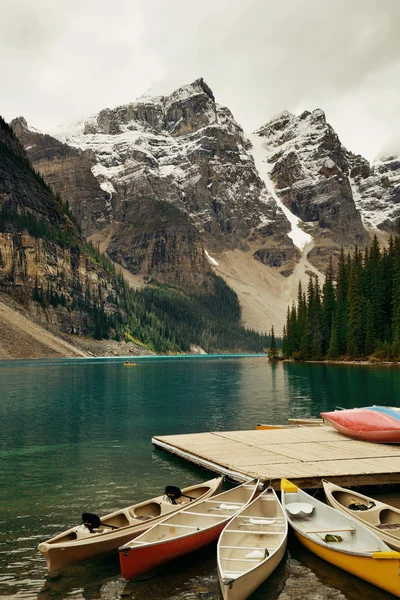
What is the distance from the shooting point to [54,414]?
43906 mm

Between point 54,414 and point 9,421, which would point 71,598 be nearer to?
point 9,421

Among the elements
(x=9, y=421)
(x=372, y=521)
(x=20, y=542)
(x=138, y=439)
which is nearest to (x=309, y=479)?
(x=372, y=521)

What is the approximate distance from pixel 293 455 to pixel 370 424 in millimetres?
5684

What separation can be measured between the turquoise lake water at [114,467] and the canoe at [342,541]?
0.42 metres

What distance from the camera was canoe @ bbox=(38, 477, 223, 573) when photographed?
42.6 feet

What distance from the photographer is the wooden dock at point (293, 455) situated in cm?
1939

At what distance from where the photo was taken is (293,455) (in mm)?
23047

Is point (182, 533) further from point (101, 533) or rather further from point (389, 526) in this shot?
point (389, 526)

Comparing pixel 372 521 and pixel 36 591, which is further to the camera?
pixel 372 521

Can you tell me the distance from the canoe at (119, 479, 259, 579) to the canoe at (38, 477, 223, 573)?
19.7 inches

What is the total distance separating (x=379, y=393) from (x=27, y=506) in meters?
43.2

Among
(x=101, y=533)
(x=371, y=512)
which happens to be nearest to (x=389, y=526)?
(x=371, y=512)

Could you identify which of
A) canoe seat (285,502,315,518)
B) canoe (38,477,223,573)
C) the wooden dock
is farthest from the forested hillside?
canoe (38,477,223,573)

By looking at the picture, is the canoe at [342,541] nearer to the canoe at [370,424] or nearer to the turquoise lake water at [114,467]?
the turquoise lake water at [114,467]
